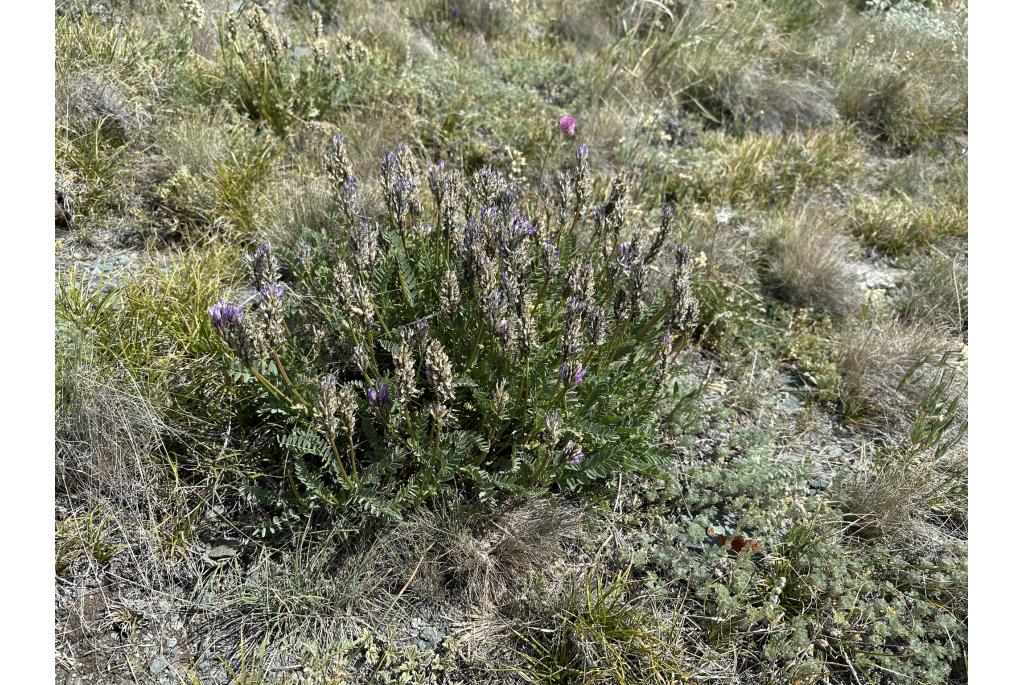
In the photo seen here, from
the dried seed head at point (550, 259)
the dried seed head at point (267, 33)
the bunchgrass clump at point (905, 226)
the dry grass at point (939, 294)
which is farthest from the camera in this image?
the bunchgrass clump at point (905, 226)

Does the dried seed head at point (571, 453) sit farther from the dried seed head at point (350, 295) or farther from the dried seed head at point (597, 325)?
the dried seed head at point (350, 295)

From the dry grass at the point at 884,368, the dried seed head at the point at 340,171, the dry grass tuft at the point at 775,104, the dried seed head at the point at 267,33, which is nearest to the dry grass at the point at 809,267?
the dry grass at the point at 884,368

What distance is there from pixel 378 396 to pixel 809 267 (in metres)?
2.71

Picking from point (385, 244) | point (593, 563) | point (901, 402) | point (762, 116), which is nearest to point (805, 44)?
point (762, 116)

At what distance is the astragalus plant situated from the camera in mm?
2146

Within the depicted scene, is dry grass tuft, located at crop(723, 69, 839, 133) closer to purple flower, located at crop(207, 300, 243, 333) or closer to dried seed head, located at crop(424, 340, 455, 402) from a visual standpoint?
dried seed head, located at crop(424, 340, 455, 402)

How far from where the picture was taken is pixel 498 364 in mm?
2482

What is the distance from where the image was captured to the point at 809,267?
3822 millimetres

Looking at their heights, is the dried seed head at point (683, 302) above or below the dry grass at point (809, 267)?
above

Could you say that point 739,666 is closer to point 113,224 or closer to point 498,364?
point 498,364

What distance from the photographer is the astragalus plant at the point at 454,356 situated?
2146 mm

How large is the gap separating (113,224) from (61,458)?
143 cm

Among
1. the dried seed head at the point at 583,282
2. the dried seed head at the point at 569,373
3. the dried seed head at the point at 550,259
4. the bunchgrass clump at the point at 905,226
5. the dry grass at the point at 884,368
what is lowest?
the dry grass at the point at 884,368

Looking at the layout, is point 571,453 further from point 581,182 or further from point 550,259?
point 581,182
